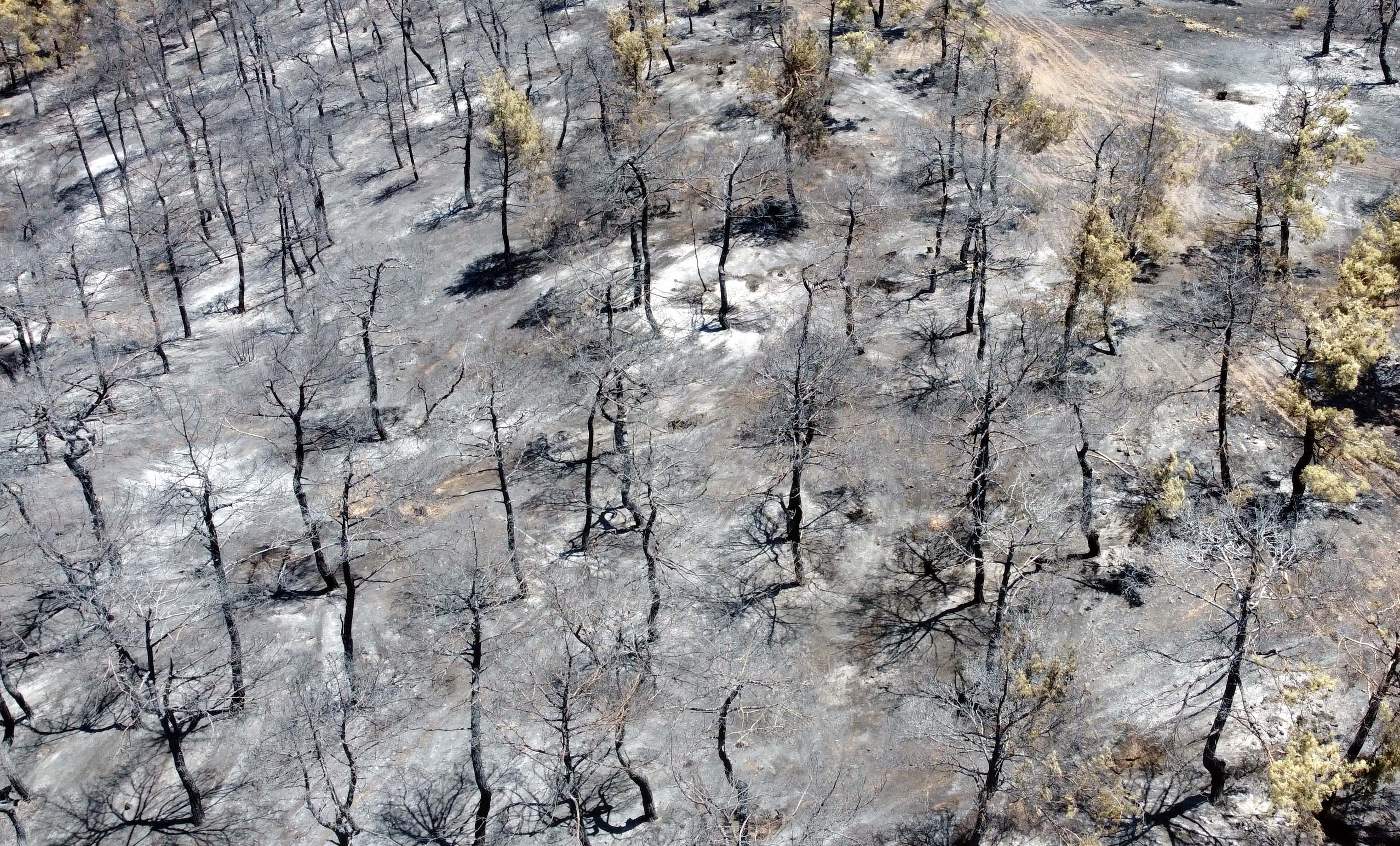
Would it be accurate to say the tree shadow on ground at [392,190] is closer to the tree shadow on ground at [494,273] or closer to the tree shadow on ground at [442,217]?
the tree shadow on ground at [442,217]

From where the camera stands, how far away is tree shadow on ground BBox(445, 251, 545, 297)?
235 ft

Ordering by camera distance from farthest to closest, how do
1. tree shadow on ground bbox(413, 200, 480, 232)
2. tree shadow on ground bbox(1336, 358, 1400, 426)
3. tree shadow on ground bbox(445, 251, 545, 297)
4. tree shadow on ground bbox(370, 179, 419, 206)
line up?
tree shadow on ground bbox(370, 179, 419, 206) < tree shadow on ground bbox(413, 200, 480, 232) < tree shadow on ground bbox(445, 251, 545, 297) < tree shadow on ground bbox(1336, 358, 1400, 426)

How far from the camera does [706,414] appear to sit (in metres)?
59.4

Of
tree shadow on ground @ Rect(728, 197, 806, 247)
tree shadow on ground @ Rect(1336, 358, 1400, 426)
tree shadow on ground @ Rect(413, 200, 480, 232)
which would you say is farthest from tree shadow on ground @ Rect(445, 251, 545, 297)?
tree shadow on ground @ Rect(1336, 358, 1400, 426)

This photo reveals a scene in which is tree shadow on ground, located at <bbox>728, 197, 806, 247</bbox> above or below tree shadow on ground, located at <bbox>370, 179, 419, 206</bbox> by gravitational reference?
below

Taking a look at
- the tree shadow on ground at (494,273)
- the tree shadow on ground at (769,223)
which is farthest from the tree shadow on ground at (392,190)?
the tree shadow on ground at (769,223)

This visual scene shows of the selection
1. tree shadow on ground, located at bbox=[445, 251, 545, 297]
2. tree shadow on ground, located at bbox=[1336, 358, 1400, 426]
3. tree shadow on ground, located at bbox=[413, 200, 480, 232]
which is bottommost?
tree shadow on ground, located at bbox=[1336, 358, 1400, 426]

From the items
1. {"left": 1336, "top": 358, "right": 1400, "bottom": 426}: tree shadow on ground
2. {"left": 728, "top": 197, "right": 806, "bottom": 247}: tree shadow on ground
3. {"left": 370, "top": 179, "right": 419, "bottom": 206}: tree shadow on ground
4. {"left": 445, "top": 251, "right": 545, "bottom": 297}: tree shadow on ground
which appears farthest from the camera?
{"left": 370, "top": 179, "right": 419, "bottom": 206}: tree shadow on ground

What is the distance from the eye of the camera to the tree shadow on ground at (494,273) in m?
71.6

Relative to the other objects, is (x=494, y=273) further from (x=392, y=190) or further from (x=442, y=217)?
(x=392, y=190)

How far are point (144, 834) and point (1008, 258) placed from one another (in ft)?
184

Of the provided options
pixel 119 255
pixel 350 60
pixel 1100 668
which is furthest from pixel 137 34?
pixel 1100 668

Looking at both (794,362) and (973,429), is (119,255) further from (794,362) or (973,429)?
(973,429)

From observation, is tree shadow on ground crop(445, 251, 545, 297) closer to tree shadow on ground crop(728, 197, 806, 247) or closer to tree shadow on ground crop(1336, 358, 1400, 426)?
tree shadow on ground crop(728, 197, 806, 247)
